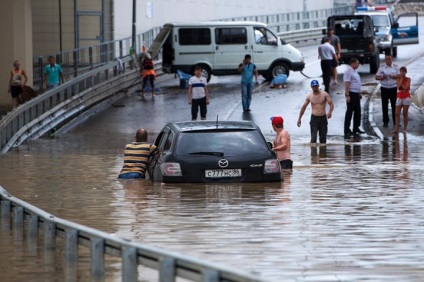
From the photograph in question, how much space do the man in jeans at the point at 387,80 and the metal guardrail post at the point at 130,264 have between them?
76.1 ft

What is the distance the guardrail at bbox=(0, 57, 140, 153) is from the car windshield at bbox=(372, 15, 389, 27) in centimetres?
1319

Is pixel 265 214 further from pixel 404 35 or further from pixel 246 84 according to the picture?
pixel 404 35

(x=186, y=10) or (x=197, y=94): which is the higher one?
(x=186, y=10)

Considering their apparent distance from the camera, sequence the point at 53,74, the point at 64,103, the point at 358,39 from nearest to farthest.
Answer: the point at 64,103 < the point at 53,74 < the point at 358,39

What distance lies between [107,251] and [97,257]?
0.13 meters

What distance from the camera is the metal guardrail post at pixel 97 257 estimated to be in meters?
9.71

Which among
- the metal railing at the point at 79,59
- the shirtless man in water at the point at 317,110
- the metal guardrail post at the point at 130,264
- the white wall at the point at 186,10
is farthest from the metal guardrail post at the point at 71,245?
the white wall at the point at 186,10

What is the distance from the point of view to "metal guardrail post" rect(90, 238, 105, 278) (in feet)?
31.9

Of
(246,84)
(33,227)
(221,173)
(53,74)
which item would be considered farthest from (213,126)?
(53,74)

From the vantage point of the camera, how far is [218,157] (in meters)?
18.5

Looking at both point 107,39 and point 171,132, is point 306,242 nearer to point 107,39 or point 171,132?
point 171,132

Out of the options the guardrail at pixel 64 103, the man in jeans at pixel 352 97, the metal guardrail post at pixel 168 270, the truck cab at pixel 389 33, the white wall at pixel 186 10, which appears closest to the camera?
the metal guardrail post at pixel 168 270

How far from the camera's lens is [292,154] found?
26.6 m

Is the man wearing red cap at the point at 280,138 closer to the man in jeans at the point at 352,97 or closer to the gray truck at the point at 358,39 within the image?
the man in jeans at the point at 352,97
